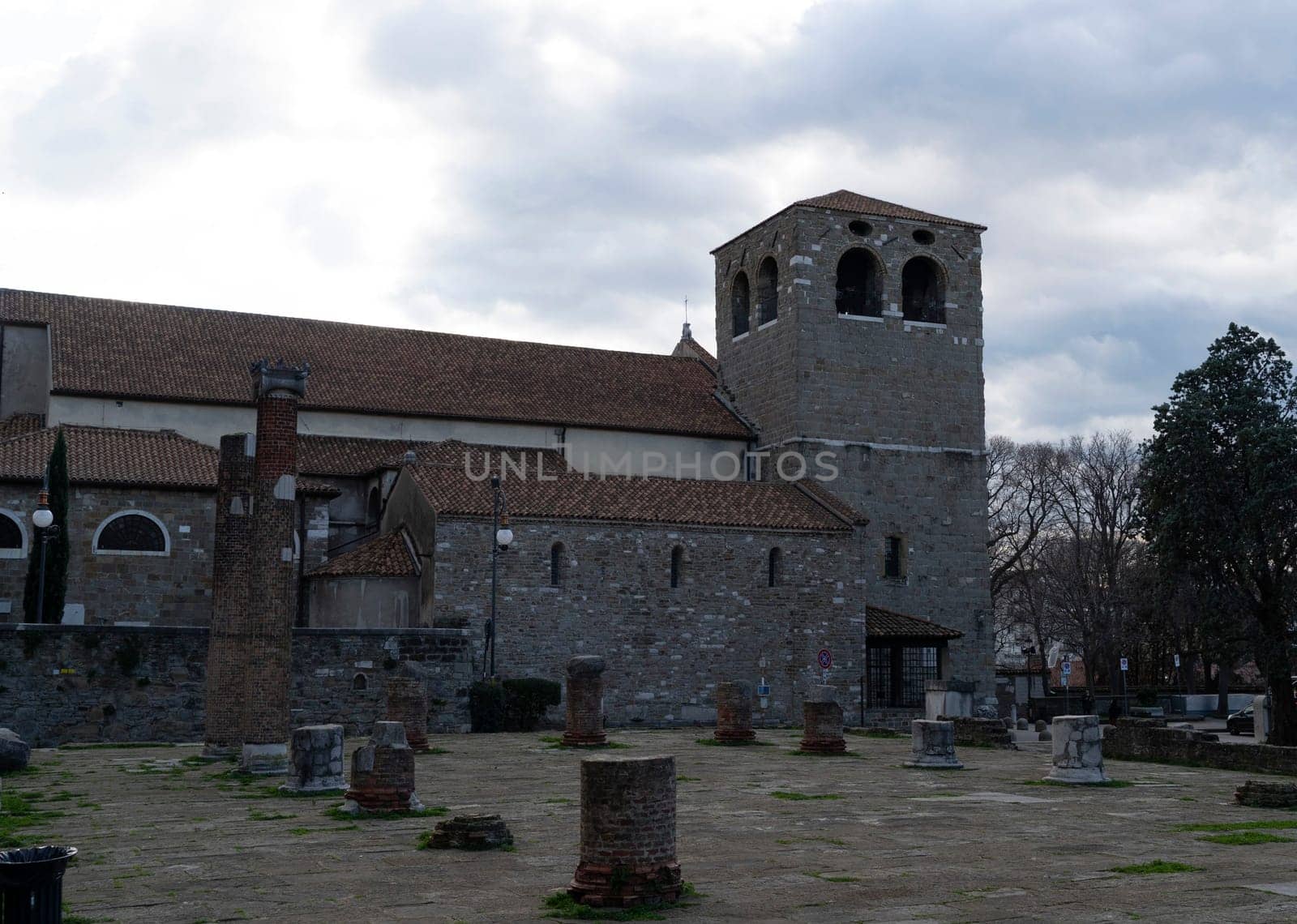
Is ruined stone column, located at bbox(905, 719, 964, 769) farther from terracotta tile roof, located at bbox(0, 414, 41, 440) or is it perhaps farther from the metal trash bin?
terracotta tile roof, located at bbox(0, 414, 41, 440)

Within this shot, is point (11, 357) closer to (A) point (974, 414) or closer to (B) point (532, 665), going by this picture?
(B) point (532, 665)

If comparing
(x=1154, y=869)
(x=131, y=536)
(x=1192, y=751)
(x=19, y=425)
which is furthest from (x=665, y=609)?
(x=1154, y=869)

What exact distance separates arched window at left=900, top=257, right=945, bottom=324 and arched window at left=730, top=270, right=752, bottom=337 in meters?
4.99

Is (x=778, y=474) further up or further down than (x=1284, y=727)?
further up

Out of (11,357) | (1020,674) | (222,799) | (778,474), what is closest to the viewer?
(222,799)

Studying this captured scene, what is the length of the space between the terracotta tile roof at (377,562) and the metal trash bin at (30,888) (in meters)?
22.5

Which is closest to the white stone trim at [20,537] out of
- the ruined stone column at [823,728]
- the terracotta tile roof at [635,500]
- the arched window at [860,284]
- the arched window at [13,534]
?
the arched window at [13,534]

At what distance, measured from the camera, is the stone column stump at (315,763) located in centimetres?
1548

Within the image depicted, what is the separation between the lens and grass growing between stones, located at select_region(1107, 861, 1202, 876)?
34.6 ft

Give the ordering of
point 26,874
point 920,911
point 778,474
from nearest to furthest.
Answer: point 26,874
point 920,911
point 778,474

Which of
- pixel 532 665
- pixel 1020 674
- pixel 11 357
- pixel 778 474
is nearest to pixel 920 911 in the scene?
pixel 532 665

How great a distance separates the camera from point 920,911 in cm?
891

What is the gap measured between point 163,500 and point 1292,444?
26.0m

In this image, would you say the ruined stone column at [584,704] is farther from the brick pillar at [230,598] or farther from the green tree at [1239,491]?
the green tree at [1239,491]
